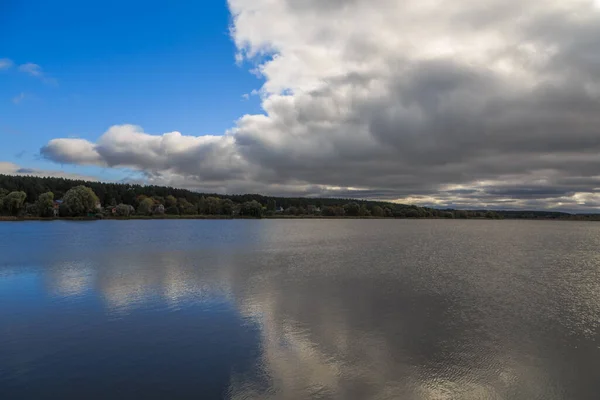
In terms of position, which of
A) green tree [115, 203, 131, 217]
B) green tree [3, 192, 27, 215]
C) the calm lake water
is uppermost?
green tree [3, 192, 27, 215]

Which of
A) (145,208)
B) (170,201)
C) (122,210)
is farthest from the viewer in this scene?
(170,201)

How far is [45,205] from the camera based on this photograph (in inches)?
4168

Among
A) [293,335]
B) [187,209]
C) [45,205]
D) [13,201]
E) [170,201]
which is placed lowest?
[293,335]

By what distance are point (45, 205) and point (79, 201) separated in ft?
29.2

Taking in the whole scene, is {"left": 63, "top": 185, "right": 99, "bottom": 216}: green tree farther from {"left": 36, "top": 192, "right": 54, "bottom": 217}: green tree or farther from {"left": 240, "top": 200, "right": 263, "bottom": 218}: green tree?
{"left": 240, "top": 200, "right": 263, "bottom": 218}: green tree

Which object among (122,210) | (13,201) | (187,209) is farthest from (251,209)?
(13,201)

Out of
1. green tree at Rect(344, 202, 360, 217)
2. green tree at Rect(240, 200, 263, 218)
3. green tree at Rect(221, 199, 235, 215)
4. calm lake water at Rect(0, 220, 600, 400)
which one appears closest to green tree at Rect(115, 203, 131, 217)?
green tree at Rect(221, 199, 235, 215)

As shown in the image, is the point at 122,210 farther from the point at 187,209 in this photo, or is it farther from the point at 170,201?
the point at 170,201

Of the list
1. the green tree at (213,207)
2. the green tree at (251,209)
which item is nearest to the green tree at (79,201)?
the green tree at (213,207)

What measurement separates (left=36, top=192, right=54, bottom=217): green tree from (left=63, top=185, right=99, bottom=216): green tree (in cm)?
379

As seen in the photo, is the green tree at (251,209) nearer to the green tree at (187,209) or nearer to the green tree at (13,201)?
the green tree at (187,209)

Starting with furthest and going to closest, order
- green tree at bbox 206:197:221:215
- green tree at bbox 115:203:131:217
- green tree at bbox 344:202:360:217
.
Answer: green tree at bbox 344:202:360:217 → green tree at bbox 206:197:221:215 → green tree at bbox 115:203:131:217

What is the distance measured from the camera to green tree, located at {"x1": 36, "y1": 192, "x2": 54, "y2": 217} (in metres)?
105

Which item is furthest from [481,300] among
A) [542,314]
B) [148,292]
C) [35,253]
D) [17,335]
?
[35,253]
